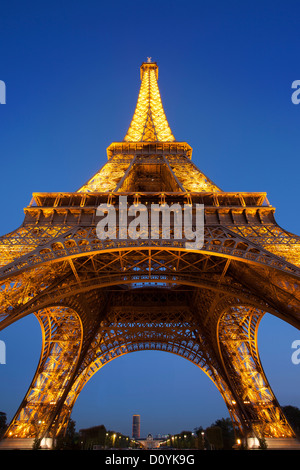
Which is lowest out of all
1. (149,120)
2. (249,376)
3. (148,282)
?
(249,376)

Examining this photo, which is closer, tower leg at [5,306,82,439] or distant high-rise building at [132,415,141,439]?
tower leg at [5,306,82,439]

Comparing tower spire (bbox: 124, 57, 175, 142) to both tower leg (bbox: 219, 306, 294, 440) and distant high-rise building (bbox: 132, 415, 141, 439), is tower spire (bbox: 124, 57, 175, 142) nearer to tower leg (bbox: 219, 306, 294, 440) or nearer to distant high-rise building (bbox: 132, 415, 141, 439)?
tower leg (bbox: 219, 306, 294, 440)

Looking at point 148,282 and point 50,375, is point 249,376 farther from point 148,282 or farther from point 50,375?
point 50,375

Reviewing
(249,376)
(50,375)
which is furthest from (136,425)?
(50,375)

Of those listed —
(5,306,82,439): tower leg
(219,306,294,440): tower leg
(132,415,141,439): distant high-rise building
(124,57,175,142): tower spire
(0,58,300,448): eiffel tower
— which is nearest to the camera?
(0,58,300,448): eiffel tower

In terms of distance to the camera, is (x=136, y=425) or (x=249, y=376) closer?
(x=249, y=376)

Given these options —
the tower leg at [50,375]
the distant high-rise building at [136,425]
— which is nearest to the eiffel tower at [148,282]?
the tower leg at [50,375]

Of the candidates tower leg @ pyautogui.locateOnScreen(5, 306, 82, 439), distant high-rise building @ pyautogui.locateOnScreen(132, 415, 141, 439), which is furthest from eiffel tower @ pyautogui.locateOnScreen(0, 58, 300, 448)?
distant high-rise building @ pyautogui.locateOnScreen(132, 415, 141, 439)
